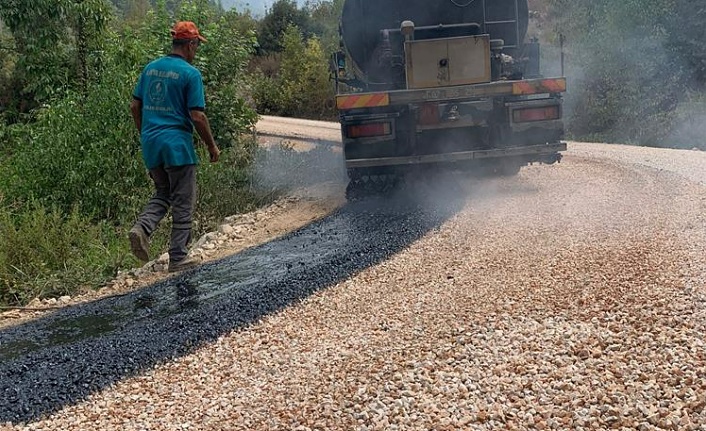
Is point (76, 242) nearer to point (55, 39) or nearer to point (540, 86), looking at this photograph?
point (540, 86)

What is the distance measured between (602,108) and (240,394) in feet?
52.7

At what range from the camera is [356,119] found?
25.0 ft

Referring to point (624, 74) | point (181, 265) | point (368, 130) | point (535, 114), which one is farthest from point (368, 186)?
point (624, 74)

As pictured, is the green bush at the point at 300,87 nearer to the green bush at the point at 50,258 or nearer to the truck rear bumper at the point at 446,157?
the truck rear bumper at the point at 446,157

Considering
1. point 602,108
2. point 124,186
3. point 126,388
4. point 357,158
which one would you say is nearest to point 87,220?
point 124,186

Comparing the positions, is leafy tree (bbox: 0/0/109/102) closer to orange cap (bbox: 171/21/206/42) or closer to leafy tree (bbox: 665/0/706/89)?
orange cap (bbox: 171/21/206/42)

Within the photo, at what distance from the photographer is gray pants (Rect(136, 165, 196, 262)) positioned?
18.3 ft

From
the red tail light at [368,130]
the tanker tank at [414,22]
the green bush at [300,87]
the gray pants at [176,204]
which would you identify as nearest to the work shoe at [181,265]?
the gray pants at [176,204]

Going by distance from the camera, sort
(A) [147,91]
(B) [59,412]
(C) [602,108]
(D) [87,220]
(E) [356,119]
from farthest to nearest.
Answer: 1. (C) [602,108]
2. (D) [87,220]
3. (E) [356,119]
4. (A) [147,91]
5. (B) [59,412]

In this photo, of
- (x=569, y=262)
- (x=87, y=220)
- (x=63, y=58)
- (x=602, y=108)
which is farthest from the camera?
(x=602, y=108)

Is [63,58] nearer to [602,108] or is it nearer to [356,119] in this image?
[356,119]

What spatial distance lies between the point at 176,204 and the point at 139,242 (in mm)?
468

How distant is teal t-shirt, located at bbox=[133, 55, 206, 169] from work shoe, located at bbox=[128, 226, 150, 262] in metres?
0.57

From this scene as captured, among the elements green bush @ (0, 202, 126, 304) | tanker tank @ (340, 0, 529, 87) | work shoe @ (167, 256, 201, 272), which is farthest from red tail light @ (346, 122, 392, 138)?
green bush @ (0, 202, 126, 304)
